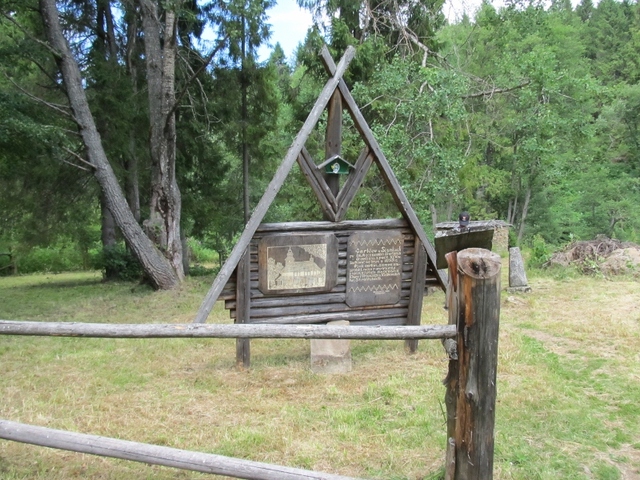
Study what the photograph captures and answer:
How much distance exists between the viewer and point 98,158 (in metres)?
11.8

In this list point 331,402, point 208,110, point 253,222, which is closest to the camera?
→ point 331,402

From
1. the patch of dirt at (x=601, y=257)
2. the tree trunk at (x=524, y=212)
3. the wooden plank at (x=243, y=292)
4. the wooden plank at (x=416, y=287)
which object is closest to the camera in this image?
the wooden plank at (x=243, y=292)

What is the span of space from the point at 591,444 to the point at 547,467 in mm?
682

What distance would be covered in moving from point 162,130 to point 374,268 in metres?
8.48

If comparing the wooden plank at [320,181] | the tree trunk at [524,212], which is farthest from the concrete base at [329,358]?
the tree trunk at [524,212]

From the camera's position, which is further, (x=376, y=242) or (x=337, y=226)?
(x=376, y=242)

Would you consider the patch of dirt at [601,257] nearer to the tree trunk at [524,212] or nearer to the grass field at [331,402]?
the grass field at [331,402]

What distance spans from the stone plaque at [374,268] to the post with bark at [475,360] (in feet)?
11.3

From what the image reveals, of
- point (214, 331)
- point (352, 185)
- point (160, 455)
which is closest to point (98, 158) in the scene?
point (352, 185)

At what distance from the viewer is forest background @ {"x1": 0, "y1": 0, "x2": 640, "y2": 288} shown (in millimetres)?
10773

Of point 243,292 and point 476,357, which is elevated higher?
point 476,357

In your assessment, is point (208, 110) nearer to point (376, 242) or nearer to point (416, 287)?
point (376, 242)

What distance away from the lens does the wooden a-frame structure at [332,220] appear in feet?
19.0

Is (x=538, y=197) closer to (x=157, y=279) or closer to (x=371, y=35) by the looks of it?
(x=371, y=35)
